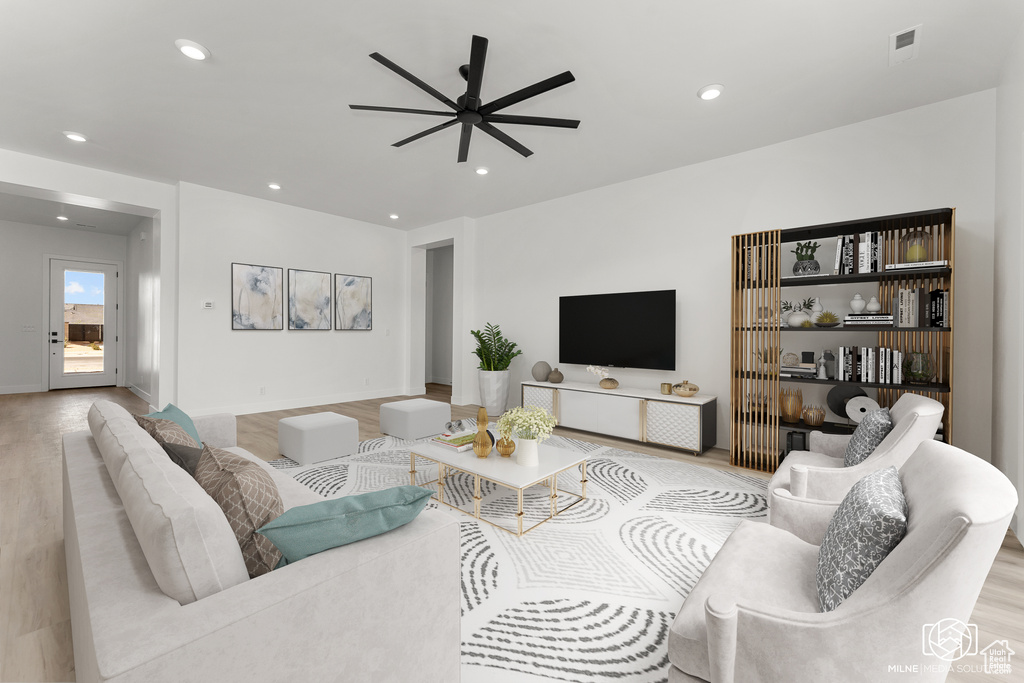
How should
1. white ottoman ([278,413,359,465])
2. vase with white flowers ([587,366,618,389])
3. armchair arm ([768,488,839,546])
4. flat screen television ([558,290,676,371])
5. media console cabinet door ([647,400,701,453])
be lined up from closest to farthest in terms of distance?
armchair arm ([768,488,839,546]) → white ottoman ([278,413,359,465]) → media console cabinet door ([647,400,701,453]) → flat screen television ([558,290,676,371]) → vase with white flowers ([587,366,618,389])

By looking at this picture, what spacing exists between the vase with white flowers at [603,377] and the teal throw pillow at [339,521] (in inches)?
152

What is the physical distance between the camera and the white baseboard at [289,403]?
5477 millimetres

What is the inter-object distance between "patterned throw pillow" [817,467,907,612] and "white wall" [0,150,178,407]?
6241mm

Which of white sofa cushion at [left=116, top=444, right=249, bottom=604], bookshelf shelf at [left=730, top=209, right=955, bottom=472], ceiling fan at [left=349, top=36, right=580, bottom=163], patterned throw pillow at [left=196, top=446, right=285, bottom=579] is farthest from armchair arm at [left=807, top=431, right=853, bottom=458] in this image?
white sofa cushion at [left=116, top=444, right=249, bottom=604]

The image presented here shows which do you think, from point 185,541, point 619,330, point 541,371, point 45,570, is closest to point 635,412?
point 619,330

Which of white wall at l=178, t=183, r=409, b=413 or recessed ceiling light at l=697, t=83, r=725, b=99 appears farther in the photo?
white wall at l=178, t=183, r=409, b=413

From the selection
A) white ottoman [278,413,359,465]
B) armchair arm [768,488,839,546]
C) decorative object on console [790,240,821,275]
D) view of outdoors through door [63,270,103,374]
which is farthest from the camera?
view of outdoors through door [63,270,103,374]

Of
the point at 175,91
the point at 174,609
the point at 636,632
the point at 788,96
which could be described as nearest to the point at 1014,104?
the point at 788,96

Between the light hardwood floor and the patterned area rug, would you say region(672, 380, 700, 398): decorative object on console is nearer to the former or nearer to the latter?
the light hardwood floor

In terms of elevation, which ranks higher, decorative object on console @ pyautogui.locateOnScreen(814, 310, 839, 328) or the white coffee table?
decorative object on console @ pyautogui.locateOnScreen(814, 310, 839, 328)

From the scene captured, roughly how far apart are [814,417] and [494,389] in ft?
11.6

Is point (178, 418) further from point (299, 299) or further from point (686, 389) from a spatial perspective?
point (299, 299)

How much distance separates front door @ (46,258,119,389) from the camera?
745 centimetres

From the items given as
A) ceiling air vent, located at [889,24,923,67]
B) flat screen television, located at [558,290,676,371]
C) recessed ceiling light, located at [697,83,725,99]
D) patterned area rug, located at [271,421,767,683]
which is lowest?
patterned area rug, located at [271,421,767,683]
